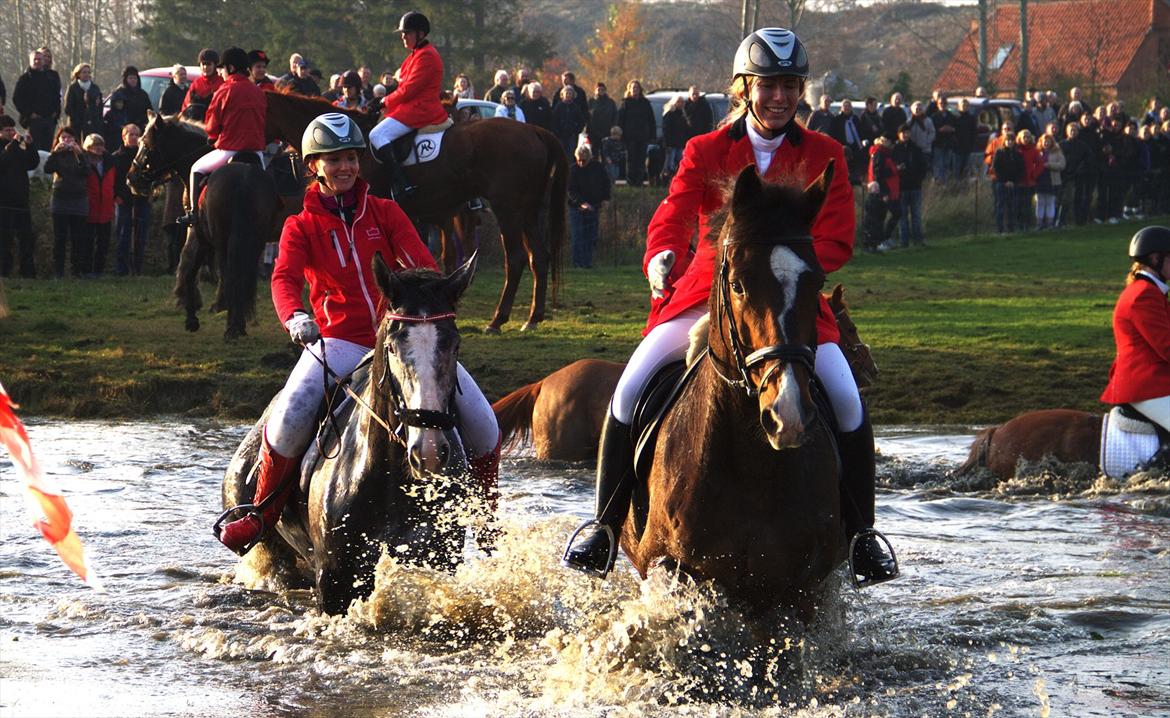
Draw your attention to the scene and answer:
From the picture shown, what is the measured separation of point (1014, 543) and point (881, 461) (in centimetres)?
238

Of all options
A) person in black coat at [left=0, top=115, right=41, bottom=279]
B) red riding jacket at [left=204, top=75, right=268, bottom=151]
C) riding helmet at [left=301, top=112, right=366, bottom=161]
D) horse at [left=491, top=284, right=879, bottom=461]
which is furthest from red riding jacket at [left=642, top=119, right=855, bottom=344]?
person in black coat at [left=0, top=115, right=41, bottom=279]

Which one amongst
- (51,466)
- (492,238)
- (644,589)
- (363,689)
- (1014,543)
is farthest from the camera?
(492,238)

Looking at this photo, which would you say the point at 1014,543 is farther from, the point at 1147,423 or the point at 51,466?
the point at 51,466

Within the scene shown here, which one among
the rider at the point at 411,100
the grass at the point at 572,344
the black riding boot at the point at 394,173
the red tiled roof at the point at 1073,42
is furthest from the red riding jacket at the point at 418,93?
the red tiled roof at the point at 1073,42

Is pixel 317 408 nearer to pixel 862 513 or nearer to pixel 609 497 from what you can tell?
pixel 609 497

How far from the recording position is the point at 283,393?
7.74 meters

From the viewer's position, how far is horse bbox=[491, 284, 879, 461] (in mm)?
12062

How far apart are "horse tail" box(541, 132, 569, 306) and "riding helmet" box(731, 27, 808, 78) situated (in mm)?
11883

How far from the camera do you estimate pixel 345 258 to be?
302 inches

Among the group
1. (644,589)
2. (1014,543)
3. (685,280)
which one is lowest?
(1014,543)

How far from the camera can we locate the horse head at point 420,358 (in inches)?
253

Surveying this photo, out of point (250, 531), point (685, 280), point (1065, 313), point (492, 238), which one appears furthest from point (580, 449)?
point (492, 238)

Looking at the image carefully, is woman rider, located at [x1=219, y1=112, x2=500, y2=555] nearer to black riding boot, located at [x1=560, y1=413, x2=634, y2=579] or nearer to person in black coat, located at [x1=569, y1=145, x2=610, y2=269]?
black riding boot, located at [x1=560, y1=413, x2=634, y2=579]

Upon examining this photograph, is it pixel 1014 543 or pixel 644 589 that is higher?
pixel 644 589
